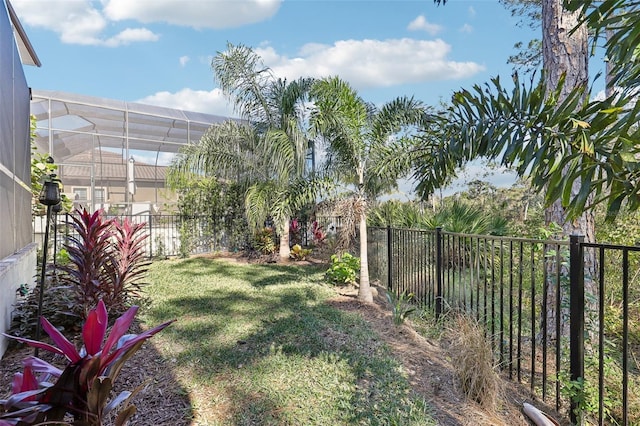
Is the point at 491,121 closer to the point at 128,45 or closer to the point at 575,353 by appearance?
the point at 575,353

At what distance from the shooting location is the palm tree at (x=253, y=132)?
352 inches

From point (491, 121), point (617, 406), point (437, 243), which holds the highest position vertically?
point (491, 121)

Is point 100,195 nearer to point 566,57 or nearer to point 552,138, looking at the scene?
point 566,57

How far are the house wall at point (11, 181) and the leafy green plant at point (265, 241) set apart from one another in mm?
5513

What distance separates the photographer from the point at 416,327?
173 inches

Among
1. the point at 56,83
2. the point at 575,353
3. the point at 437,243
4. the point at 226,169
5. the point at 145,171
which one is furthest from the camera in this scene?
the point at 145,171

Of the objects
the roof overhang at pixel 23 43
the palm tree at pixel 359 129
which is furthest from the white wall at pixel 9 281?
the palm tree at pixel 359 129

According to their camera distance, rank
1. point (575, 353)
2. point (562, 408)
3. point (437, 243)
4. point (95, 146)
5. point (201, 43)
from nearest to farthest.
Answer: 1. point (575, 353)
2. point (562, 408)
3. point (437, 243)
4. point (201, 43)
5. point (95, 146)

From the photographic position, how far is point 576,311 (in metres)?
2.44

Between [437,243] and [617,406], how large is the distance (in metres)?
2.10

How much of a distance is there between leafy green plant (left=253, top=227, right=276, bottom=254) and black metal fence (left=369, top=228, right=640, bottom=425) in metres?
4.19

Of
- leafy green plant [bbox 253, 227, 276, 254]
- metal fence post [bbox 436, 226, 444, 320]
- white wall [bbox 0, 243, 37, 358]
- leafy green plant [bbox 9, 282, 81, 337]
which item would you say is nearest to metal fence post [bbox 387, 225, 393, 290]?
metal fence post [bbox 436, 226, 444, 320]

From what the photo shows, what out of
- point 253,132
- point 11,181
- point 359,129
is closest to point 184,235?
point 253,132

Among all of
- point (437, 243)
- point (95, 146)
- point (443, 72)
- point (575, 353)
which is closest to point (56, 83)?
point (95, 146)
